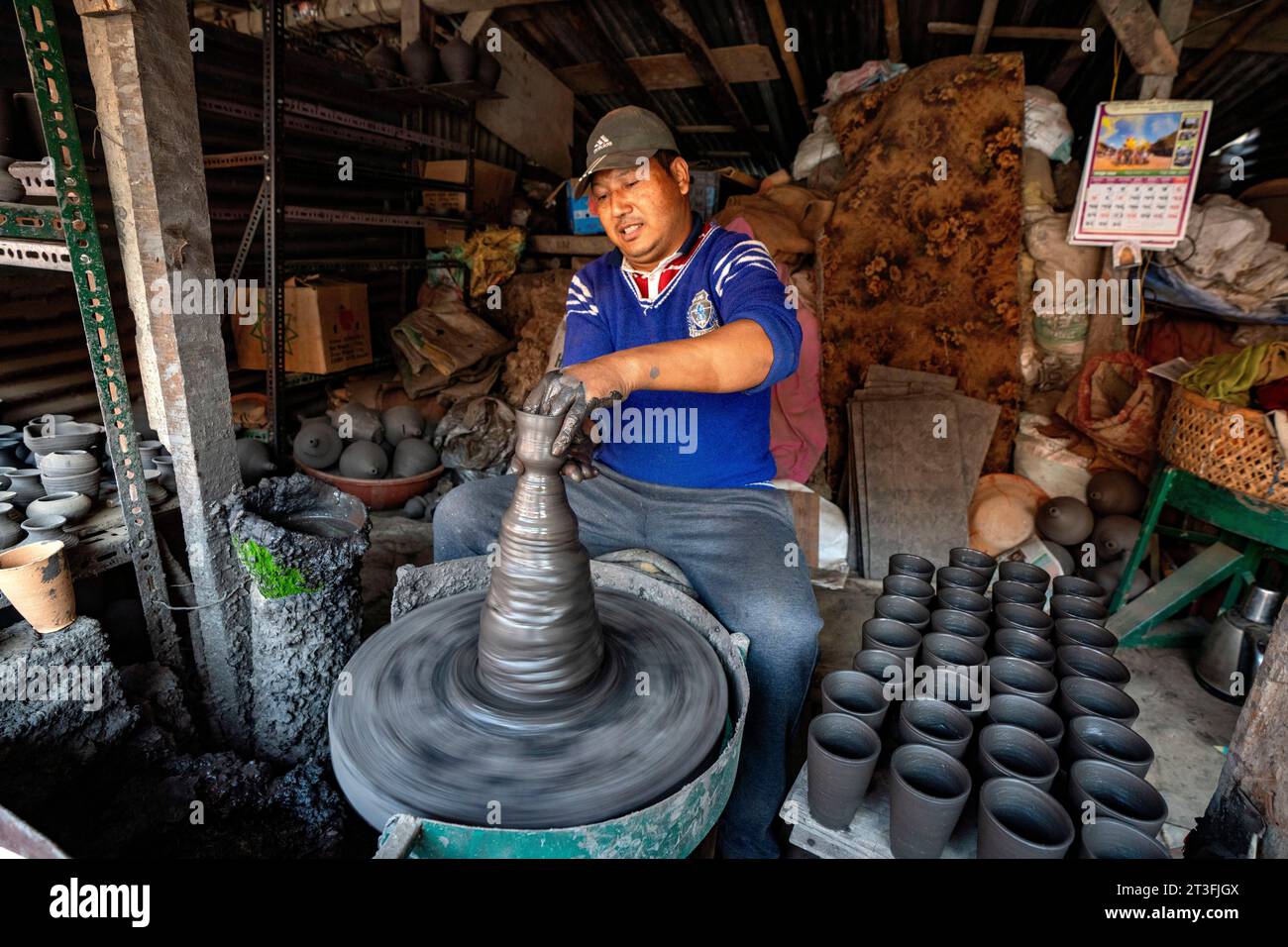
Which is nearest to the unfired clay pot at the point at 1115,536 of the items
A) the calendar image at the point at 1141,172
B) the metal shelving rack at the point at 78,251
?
the calendar image at the point at 1141,172

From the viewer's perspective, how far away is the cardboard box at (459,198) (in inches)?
227

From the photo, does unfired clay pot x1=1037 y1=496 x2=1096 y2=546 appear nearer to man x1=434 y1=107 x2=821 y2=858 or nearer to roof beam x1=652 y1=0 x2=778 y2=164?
man x1=434 y1=107 x2=821 y2=858

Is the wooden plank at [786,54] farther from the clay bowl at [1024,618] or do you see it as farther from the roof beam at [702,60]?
the clay bowl at [1024,618]

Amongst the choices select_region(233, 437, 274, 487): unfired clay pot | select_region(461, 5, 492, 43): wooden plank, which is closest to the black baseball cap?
select_region(233, 437, 274, 487): unfired clay pot

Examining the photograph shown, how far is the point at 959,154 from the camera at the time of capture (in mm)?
4453

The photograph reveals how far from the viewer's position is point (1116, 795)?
1417 mm

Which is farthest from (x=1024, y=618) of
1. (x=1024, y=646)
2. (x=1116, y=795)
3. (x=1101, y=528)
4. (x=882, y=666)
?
(x=1101, y=528)

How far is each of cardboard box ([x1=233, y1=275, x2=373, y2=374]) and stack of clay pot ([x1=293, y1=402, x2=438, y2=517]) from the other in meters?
0.37

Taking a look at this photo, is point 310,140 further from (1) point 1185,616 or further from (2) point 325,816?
(1) point 1185,616

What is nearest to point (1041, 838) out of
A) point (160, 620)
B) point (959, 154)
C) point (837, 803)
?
point (837, 803)

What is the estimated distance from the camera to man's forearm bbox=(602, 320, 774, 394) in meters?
1.69

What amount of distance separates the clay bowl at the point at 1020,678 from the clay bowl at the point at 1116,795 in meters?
0.26

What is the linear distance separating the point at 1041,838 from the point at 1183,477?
2921mm

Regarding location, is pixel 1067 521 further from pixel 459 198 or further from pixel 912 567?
pixel 459 198
